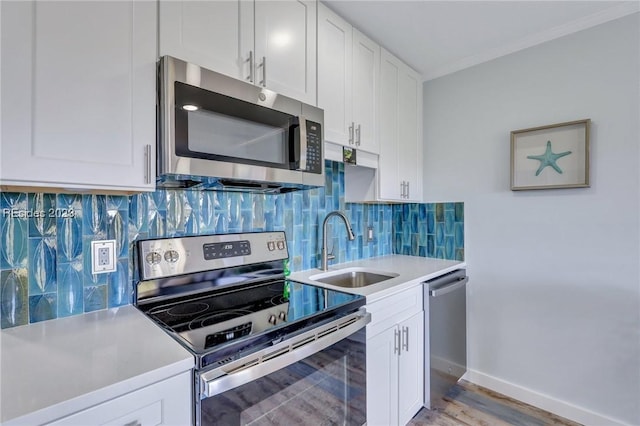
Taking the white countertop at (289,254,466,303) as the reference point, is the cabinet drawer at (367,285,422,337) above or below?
below

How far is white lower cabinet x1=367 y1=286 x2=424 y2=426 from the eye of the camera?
58.6 inches

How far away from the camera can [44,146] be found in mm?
851

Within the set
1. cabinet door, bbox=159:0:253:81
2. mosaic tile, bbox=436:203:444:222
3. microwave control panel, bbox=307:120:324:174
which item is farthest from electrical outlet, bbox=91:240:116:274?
mosaic tile, bbox=436:203:444:222

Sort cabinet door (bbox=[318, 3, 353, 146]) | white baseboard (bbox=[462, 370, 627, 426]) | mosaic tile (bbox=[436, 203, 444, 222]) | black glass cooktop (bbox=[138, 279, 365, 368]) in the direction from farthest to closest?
mosaic tile (bbox=[436, 203, 444, 222]), white baseboard (bbox=[462, 370, 627, 426]), cabinet door (bbox=[318, 3, 353, 146]), black glass cooktop (bbox=[138, 279, 365, 368])

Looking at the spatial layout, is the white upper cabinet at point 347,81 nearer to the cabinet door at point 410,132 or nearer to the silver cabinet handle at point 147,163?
the cabinet door at point 410,132

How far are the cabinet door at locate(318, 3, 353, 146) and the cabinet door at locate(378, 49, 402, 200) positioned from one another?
354mm

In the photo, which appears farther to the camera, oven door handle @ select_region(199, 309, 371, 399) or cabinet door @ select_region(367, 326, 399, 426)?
cabinet door @ select_region(367, 326, 399, 426)

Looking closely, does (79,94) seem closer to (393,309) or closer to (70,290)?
(70,290)

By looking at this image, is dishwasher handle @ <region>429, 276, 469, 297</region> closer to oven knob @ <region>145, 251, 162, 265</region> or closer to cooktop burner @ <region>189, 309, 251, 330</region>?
cooktop burner @ <region>189, 309, 251, 330</region>

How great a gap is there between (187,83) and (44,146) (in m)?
0.46

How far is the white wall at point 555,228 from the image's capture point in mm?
1727

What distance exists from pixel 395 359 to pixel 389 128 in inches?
56.9

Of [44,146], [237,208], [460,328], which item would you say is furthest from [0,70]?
[460,328]

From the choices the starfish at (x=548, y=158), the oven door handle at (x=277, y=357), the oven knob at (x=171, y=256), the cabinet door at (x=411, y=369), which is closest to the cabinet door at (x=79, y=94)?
the oven knob at (x=171, y=256)
